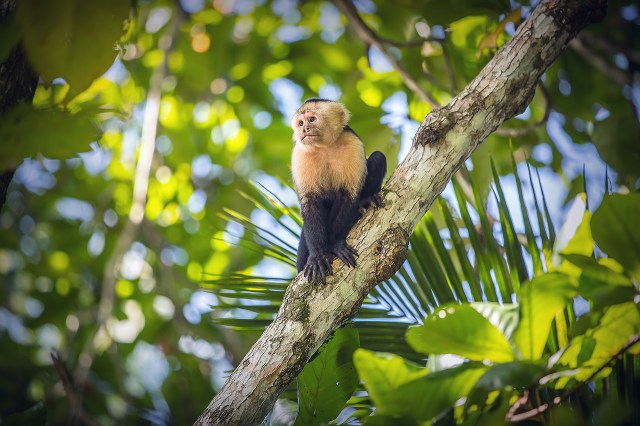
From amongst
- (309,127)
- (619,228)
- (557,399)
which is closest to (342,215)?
(309,127)

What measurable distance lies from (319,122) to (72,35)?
2583mm

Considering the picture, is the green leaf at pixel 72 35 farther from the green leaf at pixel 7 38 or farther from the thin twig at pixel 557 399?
the thin twig at pixel 557 399

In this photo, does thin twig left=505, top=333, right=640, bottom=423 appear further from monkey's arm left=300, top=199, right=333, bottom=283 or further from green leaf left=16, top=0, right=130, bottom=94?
green leaf left=16, top=0, right=130, bottom=94

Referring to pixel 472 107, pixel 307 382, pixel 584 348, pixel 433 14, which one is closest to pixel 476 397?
pixel 584 348

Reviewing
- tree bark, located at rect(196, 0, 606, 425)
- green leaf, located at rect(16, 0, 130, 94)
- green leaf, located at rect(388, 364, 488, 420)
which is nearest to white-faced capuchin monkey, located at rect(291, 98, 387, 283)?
tree bark, located at rect(196, 0, 606, 425)

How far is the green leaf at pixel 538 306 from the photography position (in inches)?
49.0

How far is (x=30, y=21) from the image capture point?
1.14m

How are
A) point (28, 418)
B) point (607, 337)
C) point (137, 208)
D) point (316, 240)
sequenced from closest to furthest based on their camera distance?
point (607, 337) → point (28, 418) → point (316, 240) → point (137, 208)

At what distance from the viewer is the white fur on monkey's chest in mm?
Result: 3318

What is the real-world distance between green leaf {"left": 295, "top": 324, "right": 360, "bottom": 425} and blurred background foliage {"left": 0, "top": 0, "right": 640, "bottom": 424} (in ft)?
2.05

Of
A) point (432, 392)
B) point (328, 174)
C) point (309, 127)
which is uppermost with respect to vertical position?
point (309, 127)

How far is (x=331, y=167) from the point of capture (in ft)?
11.5

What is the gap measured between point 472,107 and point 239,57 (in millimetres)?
3318

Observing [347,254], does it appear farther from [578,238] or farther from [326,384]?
[578,238]
